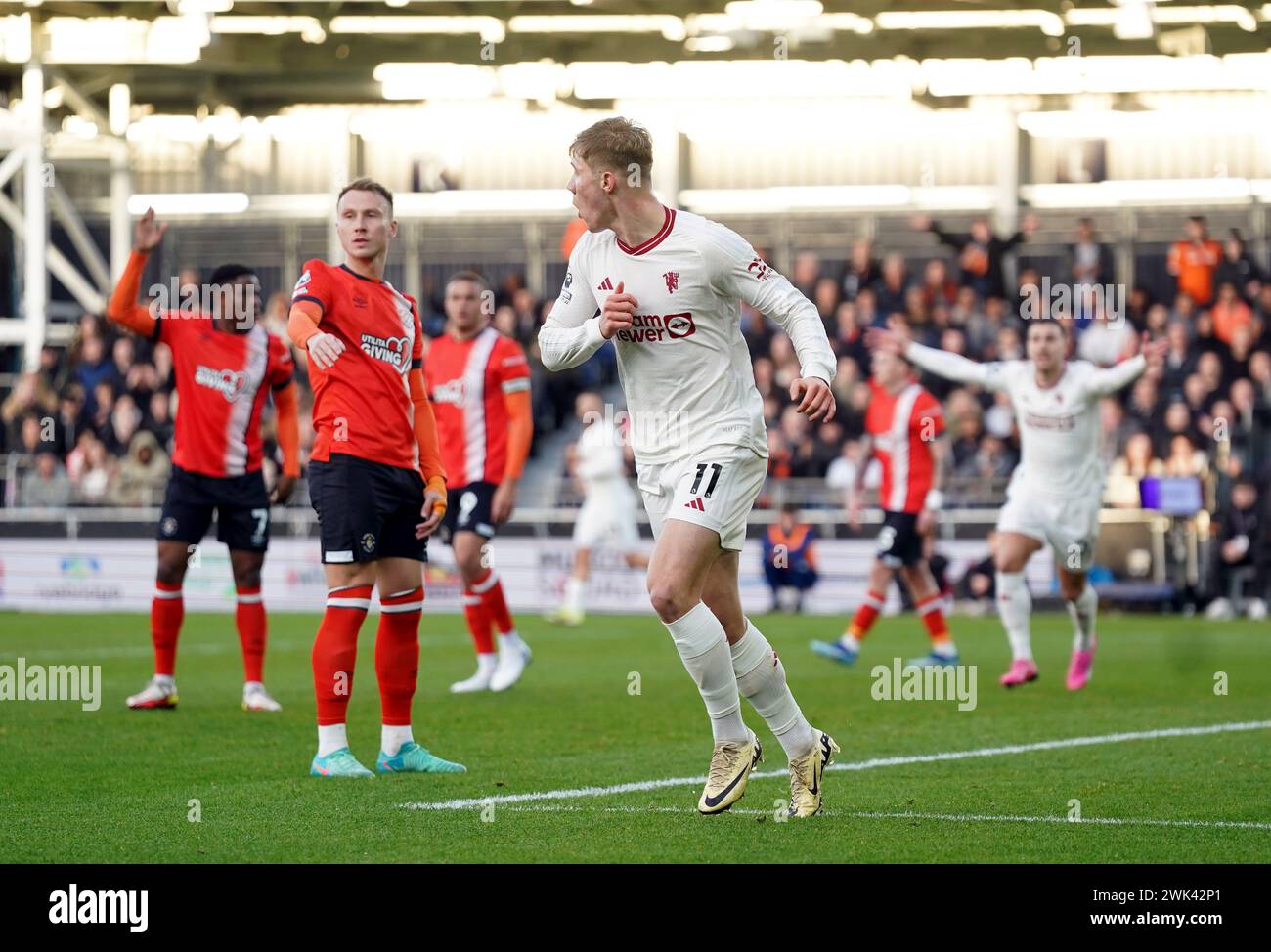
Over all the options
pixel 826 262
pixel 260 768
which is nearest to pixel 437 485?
pixel 260 768

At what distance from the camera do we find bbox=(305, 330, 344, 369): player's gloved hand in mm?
7223

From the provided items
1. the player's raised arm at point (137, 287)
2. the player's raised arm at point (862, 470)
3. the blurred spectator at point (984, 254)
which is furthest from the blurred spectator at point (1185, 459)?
the player's raised arm at point (137, 287)

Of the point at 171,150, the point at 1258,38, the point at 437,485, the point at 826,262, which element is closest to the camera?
the point at 437,485

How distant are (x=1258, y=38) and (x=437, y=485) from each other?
21.2 metres

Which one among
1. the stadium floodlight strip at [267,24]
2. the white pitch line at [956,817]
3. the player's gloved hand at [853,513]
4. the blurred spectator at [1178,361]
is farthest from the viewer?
the stadium floodlight strip at [267,24]

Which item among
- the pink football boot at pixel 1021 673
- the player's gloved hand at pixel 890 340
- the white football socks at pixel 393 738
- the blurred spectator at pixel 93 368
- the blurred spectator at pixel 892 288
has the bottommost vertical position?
the pink football boot at pixel 1021 673

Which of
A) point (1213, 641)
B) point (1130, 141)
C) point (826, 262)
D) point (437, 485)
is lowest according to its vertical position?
point (1213, 641)

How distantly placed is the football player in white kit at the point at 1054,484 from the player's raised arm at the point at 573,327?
548cm

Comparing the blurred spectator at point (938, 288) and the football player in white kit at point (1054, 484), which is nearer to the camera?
the football player in white kit at point (1054, 484)

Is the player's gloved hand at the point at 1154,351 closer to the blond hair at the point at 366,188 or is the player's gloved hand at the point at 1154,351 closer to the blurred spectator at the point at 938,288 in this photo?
the blond hair at the point at 366,188

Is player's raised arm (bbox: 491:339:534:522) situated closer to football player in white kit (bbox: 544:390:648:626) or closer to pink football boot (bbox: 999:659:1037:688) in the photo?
pink football boot (bbox: 999:659:1037:688)

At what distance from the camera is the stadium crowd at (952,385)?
21297mm
